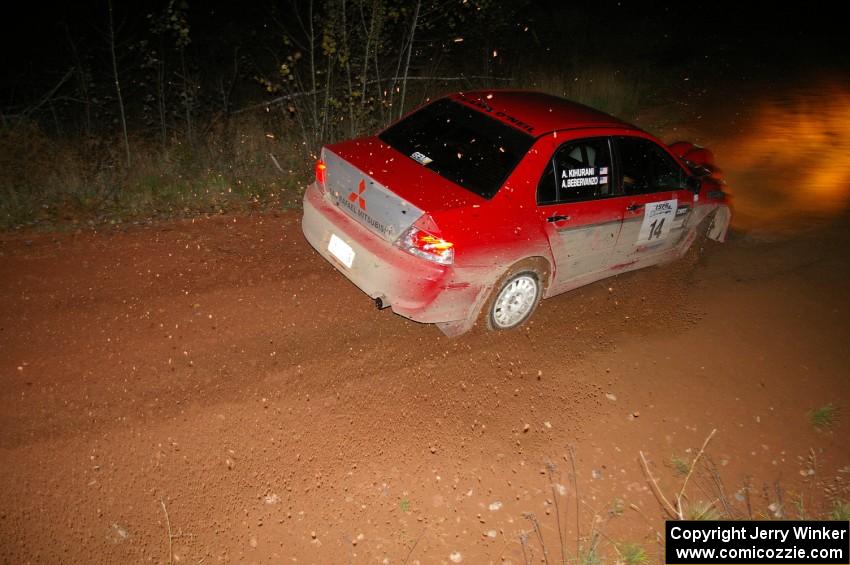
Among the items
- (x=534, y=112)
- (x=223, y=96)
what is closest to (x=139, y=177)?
(x=223, y=96)

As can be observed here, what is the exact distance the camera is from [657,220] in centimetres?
519

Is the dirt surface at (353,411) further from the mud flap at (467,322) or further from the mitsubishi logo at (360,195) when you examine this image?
the mitsubishi logo at (360,195)

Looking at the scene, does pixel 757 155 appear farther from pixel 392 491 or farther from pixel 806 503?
pixel 392 491

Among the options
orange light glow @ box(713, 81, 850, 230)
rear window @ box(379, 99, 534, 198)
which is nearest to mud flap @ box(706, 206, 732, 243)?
orange light glow @ box(713, 81, 850, 230)

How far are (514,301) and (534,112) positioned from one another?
155 cm

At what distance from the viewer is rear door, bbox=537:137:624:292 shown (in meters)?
4.30

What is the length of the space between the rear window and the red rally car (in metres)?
0.01

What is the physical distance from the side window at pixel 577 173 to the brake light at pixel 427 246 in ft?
2.98

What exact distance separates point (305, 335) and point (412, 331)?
33.1 inches

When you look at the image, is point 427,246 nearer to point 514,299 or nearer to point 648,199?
point 514,299

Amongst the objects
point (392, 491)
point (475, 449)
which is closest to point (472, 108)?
point (475, 449)

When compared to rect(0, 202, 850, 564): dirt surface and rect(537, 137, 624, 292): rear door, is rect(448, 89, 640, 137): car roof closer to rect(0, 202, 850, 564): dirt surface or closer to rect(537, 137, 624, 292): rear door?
rect(537, 137, 624, 292): rear door

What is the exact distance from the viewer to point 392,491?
3.27 m

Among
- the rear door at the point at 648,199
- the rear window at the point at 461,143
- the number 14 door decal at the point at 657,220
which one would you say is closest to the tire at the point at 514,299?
the rear window at the point at 461,143
